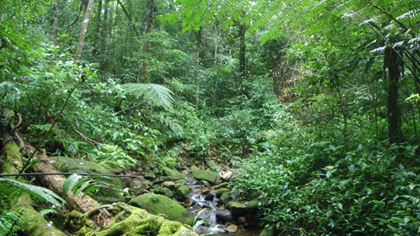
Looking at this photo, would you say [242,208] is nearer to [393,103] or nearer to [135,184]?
[135,184]

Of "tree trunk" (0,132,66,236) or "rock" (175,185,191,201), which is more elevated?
"tree trunk" (0,132,66,236)

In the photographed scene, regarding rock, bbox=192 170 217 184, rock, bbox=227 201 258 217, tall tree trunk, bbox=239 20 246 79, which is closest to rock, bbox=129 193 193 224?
rock, bbox=227 201 258 217

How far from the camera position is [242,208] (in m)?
5.37

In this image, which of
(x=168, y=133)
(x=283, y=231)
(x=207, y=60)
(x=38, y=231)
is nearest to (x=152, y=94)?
(x=168, y=133)

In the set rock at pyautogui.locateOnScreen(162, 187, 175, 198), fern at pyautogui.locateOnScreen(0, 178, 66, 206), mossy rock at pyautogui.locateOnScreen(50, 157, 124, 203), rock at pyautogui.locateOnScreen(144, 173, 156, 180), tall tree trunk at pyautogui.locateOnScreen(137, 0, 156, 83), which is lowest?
rock at pyautogui.locateOnScreen(162, 187, 175, 198)

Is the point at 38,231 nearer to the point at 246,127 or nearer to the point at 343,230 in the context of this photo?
the point at 343,230

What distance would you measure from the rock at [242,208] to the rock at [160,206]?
830 millimetres

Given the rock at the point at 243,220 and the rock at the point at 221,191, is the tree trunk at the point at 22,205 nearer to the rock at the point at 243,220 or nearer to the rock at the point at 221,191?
the rock at the point at 243,220

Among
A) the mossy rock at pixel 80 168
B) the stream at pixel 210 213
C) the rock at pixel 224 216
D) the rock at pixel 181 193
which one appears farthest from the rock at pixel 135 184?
the rock at pixel 224 216

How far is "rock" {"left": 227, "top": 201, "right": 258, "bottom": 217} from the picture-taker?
5230mm

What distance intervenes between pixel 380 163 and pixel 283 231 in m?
1.60

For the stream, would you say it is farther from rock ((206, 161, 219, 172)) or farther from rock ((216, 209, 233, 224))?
rock ((206, 161, 219, 172))

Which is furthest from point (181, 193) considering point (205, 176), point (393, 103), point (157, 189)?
point (393, 103)

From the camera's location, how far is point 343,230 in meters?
3.57
